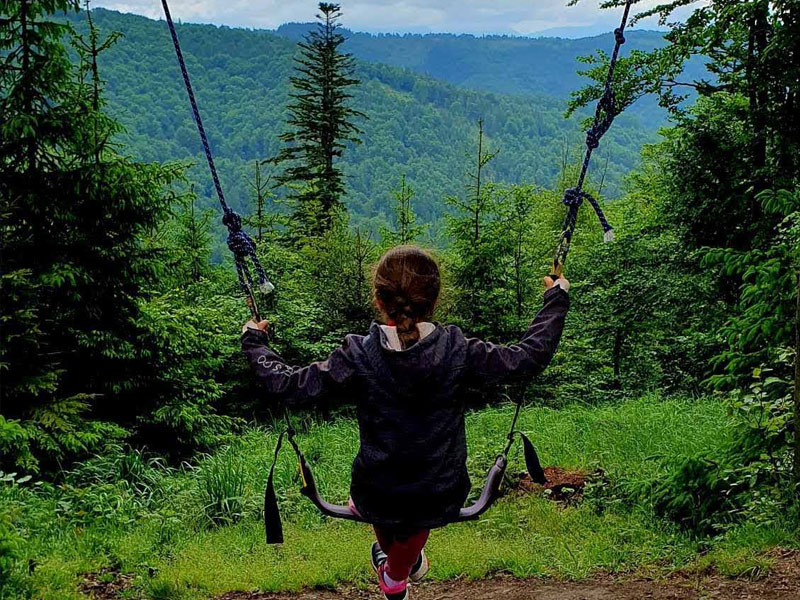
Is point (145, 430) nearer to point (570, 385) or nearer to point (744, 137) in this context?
point (570, 385)

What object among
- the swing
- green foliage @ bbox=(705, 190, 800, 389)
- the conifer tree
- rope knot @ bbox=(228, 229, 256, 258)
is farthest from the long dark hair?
the conifer tree

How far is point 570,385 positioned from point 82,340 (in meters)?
7.70

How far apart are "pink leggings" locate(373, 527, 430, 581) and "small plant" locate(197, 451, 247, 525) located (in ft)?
11.4

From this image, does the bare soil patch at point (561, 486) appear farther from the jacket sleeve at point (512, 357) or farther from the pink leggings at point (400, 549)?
the jacket sleeve at point (512, 357)

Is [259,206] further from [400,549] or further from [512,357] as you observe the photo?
[512,357]

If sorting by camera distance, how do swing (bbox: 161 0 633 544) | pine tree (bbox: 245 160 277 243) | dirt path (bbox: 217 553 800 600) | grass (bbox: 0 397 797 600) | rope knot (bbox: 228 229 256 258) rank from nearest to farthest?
1. swing (bbox: 161 0 633 544)
2. rope knot (bbox: 228 229 256 258)
3. dirt path (bbox: 217 553 800 600)
4. grass (bbox: 0 397 797 600)
5. pine tree (bbox: 245 160 277 243)

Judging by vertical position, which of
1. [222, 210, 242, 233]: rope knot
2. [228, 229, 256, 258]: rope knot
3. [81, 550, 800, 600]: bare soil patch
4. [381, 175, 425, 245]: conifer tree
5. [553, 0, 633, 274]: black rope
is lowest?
[81, 550, 800, 600]: bare soil patch

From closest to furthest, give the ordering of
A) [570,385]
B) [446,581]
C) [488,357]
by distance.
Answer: [488,357], [446,581], [570,385]

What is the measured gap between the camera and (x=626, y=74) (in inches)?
396

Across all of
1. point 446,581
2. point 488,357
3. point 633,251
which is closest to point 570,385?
point 633,251

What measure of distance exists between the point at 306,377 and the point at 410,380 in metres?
0.41

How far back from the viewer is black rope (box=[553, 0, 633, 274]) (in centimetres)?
353

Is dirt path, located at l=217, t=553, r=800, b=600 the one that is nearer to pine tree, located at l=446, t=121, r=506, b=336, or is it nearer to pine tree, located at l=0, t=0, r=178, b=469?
pine tree, located at l=0, t=0, r=178, b=469

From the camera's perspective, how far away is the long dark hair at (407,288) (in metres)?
2.87
